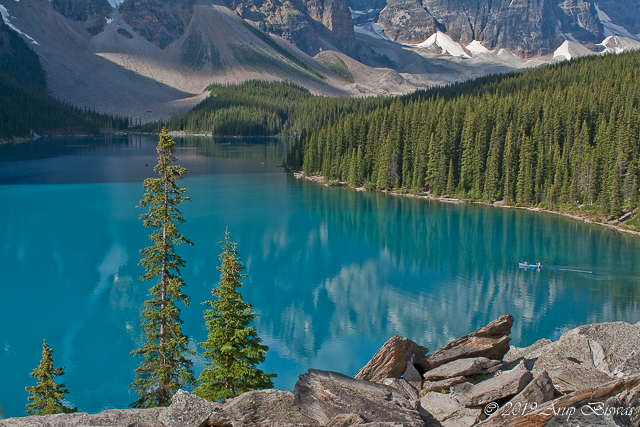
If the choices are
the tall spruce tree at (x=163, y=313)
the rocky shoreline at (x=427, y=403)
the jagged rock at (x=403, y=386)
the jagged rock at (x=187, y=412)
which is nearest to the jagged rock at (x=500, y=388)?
the rocky shoreline at (x=427, y=403)

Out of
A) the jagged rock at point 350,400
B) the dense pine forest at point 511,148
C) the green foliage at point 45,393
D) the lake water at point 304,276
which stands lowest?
the lake water at point 304,276

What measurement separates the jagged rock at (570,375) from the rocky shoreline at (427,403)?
27 mm

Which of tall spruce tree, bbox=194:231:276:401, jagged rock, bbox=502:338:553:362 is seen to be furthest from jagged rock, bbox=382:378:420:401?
jagged rock, bbox=502:338:553:362

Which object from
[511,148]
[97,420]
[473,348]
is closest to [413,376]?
[473,348]

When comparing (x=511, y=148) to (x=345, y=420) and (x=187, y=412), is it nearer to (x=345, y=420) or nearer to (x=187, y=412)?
(x=345, y=420)

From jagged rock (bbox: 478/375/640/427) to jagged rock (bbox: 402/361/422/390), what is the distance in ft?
13.5

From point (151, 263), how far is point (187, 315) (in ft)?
49.2

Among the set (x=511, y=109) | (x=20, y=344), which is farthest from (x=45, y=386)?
(x=511, y=109)

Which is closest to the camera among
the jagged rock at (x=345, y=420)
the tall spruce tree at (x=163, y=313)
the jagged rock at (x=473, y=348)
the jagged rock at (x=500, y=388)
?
the jagged rock at (x=345, y=420)

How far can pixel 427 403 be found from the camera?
595 inches

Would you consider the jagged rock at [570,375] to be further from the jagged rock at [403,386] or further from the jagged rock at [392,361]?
the jagged rock at [392,361]

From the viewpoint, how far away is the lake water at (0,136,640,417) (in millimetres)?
32156

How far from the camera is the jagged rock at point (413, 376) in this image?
55.9ft

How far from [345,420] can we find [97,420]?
6.24 meters
